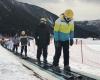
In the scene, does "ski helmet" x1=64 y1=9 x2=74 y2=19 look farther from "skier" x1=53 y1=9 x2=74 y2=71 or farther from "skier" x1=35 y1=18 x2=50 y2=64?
"skier" x1=35 y1=18 x2=50 y2=64

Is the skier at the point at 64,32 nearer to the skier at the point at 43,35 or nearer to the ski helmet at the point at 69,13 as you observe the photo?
the ski helmet at the point at 69,13

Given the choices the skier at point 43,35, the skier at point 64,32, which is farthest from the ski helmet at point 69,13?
the skier at point 43,35

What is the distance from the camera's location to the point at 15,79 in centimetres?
1101

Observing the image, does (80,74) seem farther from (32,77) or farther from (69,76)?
(32,77)

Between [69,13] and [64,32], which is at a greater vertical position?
[69,13]

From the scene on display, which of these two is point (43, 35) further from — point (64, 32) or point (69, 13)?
point (69, 13)

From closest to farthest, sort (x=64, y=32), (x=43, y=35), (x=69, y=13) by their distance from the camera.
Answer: (x=69, y=13)
(x=64, y=32)
(x=43, y=35)

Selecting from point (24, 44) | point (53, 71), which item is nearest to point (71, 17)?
point (53, 71)

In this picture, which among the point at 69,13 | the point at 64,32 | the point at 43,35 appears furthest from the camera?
the point at 43,35

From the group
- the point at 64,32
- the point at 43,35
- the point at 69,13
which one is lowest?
the point at 43,35

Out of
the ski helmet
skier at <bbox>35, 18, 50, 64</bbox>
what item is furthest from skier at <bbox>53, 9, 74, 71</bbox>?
skier at <bbox>35, 18, 50, 64</bbox>

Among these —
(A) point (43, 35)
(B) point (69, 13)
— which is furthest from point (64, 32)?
(A) point (43, 35)

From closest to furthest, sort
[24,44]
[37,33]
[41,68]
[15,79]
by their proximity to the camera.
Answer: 1. [15,79]
2. [41,68]
3. [37,33]
4. [24,44]

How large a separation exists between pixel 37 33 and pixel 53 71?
4.21m
